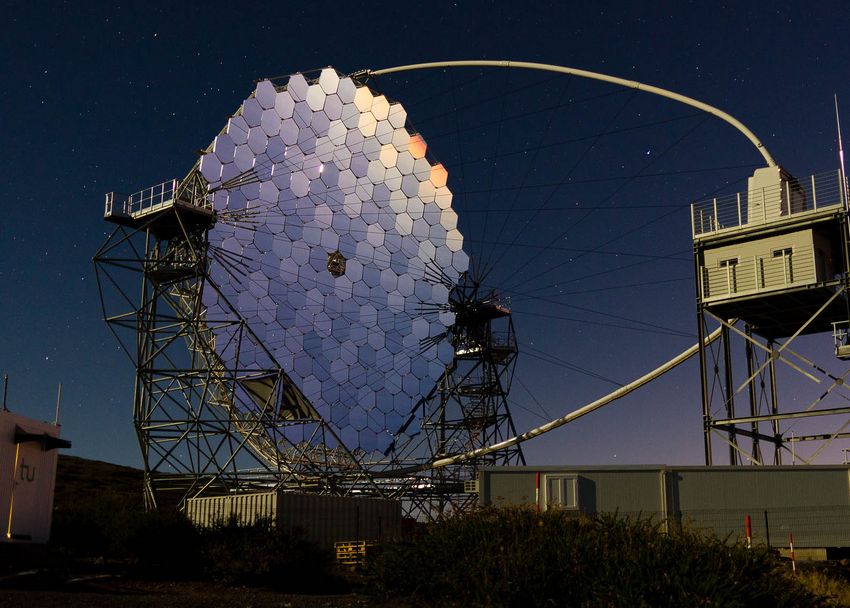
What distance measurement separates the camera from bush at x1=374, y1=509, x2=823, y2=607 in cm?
1425

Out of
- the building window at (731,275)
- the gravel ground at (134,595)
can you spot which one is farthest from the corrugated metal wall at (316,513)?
the building window at (731,275)

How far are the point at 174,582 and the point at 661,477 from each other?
15.1m

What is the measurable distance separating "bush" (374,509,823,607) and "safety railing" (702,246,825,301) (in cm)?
1973

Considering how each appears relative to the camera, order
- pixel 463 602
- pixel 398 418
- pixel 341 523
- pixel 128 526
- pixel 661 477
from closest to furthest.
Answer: pixel 463 602
pixel 128 526
pixel 661 477
pixel 341 523
pixel 398 418

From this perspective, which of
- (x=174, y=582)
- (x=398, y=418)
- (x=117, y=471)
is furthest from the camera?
(x=117, y=471)

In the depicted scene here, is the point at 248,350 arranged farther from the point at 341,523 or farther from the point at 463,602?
the point at 463,602

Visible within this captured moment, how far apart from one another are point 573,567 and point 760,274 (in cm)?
2317

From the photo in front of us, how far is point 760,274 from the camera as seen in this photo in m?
35.8

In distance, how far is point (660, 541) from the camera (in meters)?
15.9

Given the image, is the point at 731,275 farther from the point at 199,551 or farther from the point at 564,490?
the point at 199,551

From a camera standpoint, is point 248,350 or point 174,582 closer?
point 174,582

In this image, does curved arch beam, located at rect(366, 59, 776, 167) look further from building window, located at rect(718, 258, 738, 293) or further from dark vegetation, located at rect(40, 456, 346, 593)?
dark vegetation, located at rect(40, 456, 346, 593)

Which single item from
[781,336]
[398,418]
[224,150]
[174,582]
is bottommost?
[174,582]

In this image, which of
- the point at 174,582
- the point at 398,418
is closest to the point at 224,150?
the point at 398,418
